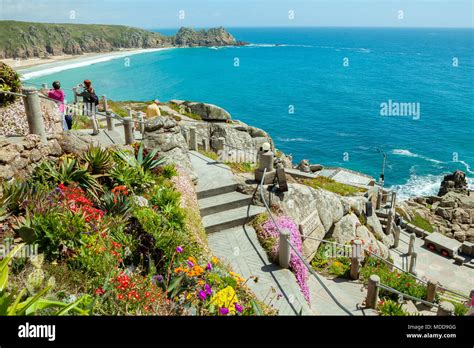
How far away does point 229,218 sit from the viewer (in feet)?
39.3

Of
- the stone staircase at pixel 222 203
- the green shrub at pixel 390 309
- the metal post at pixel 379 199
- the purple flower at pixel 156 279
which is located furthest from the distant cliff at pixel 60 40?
the green shrub at pixel 390 309

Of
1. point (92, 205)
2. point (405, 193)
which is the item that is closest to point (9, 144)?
point (92, 205)

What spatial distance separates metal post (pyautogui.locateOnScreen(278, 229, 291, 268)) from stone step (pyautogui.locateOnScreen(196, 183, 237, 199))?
3.77 m

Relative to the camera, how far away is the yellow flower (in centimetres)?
639

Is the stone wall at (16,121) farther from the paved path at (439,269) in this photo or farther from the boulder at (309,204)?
the paved path at (439,269)

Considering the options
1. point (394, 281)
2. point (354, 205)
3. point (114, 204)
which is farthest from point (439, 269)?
point (114, 204)

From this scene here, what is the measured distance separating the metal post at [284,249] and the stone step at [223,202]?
2984 millimetres

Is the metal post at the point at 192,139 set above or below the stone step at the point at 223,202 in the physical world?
above

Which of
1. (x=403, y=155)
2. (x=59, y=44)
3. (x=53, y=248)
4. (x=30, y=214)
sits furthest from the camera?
(x=59, y=44)

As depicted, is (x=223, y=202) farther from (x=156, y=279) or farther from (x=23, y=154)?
(x=23, y=154)

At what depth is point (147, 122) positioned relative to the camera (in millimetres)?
14125

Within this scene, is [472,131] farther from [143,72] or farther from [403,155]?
[143,72]

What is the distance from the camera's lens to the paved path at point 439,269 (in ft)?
69.2

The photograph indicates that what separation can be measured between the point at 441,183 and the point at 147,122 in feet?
133
